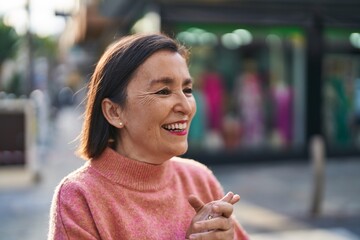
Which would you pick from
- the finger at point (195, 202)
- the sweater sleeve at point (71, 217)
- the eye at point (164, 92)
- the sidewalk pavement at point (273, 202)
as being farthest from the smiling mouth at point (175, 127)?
the sidewalk pavement at point (273, 202)

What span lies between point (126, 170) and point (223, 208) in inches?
14.1

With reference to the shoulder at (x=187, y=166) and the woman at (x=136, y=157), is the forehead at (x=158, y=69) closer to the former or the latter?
the woman at (x=136, y=157)

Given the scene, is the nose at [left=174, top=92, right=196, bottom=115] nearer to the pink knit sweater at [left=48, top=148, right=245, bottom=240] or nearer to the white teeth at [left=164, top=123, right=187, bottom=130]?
the white teeth at [left=164, top=123, right=187, bottom=130]

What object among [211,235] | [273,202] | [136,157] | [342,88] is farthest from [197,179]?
[342,88]

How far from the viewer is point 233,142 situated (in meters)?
11.6

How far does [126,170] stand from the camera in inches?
71.2

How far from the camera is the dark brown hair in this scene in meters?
1.76

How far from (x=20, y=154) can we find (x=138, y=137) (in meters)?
8.20

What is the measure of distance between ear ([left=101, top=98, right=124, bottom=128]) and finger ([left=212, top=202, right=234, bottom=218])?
0.42 metres

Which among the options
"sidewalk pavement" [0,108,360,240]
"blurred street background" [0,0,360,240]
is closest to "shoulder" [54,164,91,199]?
"sidewalk pavement" [0,108,360,240]

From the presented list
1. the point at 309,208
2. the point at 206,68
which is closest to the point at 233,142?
the point at 206,68

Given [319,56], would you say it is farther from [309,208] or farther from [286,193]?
[309,208]

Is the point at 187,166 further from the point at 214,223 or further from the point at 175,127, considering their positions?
the point at 214,223

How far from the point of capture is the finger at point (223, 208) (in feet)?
5.48
